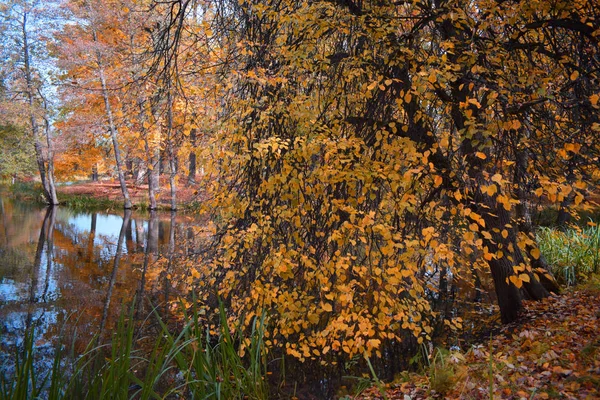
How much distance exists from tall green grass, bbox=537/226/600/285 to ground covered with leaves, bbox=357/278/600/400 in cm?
214

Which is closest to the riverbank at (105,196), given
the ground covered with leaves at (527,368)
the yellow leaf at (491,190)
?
the ground covered with leaves at (527,368)

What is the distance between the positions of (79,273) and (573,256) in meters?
9.52

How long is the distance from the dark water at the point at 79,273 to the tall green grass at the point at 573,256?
19.4 feet

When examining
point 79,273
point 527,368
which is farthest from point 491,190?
point 79,273

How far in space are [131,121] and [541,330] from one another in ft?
Answer: 15.3

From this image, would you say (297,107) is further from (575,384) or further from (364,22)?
(575,384)

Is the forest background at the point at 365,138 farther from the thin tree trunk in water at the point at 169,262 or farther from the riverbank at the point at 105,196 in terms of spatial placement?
the riverbank at the point at 105,196

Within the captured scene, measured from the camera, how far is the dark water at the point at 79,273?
624cm

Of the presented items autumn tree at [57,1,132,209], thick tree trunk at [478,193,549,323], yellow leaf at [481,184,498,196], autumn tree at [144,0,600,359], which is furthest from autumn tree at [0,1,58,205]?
yellow leaf at [481,184,498,196]

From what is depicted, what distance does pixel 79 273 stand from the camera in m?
9.45

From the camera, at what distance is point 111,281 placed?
8836 millimetres

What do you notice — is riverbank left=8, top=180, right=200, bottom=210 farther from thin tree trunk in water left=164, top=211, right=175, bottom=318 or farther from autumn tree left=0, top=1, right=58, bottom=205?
thin tree trunk in water left=164, top=211, right=175, bottom=318

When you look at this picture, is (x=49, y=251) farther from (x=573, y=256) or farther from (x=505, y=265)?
(x=573, y=256)

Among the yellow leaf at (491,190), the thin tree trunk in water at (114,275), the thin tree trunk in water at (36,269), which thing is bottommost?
the thin tree trunk in water at (114,275)
